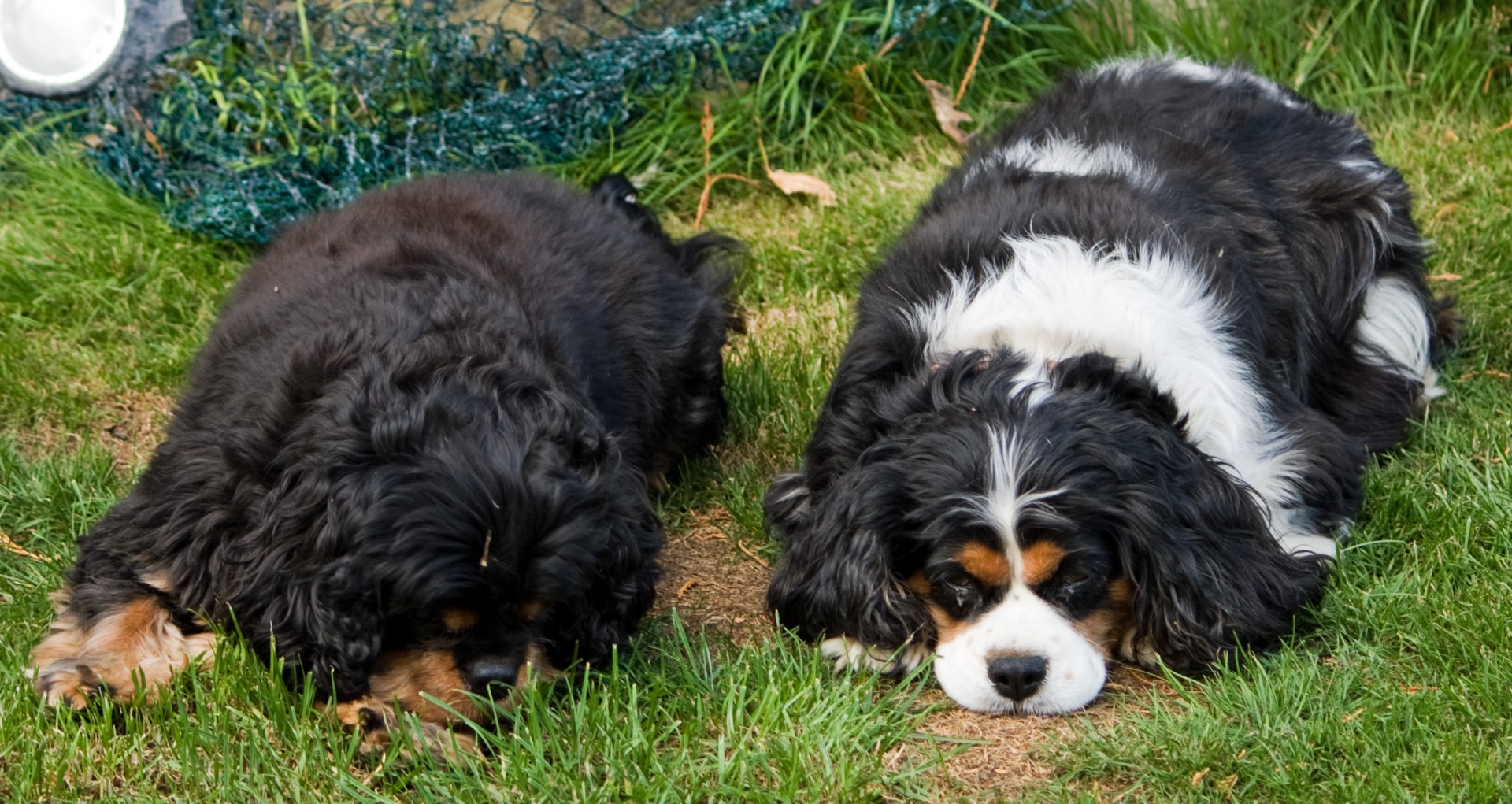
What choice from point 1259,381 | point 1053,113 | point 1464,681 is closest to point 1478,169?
point 1053,113

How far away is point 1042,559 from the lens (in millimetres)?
3744

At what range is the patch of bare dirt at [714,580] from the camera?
4.38 m

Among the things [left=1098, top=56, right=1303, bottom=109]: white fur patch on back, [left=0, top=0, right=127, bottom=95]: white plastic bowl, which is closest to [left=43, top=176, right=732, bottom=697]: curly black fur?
[left=1098, top=56, right=1303, bottom=109]: white fur patch on back

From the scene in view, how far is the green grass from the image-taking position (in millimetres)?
3402

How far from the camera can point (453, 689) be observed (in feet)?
11.4

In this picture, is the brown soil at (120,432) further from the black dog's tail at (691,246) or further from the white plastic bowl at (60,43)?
the white plastic bowl at (60,43)

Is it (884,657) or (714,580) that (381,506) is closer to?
(884,657)

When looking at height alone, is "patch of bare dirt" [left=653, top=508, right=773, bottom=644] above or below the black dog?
below

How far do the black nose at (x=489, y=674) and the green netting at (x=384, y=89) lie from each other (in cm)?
318

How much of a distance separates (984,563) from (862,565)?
0.33 m

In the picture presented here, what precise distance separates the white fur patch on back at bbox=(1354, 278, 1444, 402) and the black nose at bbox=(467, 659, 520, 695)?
125 inches

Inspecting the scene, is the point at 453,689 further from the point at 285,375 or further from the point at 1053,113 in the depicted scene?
the point at 1053,113

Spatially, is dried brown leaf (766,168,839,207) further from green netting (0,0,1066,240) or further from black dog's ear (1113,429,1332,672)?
black dog's ear (1113,429,1332,672)

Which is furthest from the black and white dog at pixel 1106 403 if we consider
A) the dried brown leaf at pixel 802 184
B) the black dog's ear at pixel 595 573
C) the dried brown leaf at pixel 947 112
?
the dried brown leaf at pixel 947 112
